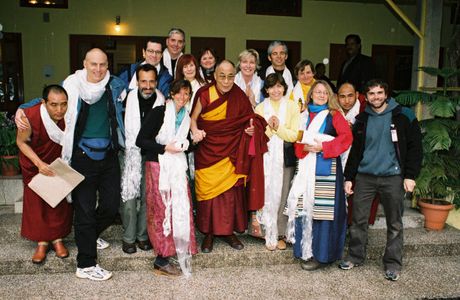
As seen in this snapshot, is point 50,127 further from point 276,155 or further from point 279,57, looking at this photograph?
point 279,57

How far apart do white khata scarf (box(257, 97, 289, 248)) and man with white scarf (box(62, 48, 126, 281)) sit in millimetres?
1308

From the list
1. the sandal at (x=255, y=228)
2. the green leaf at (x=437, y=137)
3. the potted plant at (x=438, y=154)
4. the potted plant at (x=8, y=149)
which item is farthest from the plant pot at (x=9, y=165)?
the green leaf at (x=437, y=137)

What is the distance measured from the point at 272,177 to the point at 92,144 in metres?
1.58

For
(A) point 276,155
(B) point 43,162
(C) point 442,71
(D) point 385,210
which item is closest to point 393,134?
(D) point 385,210

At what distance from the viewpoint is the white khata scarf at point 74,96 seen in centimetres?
337

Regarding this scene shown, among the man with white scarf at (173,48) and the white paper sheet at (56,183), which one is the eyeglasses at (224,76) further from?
the white paper sheet at (56,183)

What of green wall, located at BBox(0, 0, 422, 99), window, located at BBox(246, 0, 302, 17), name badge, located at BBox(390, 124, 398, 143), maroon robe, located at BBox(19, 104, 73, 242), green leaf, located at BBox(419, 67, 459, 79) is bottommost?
maroon robe, located at BBox(19, 104, 73, 242)

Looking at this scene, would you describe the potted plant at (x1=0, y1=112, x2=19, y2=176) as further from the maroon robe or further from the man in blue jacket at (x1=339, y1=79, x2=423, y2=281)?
the man in blue jacket at (x1=339, y1=79, x2=423, y2=281)

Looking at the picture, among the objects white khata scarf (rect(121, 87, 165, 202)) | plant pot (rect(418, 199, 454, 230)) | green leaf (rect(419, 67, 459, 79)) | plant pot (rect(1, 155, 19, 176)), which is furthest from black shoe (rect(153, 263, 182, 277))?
green leaf (rect(419, 67, 459, 79))

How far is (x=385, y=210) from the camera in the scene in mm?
3727

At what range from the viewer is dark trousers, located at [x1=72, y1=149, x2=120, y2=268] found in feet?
11.3


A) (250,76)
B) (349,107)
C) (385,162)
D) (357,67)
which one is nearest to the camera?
(385,162)

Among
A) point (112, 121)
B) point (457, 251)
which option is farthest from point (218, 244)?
point (457, 251)

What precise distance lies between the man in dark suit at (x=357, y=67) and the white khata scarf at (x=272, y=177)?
1.96 m
